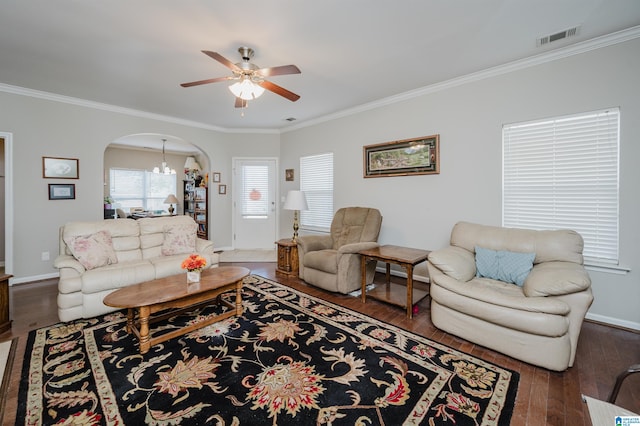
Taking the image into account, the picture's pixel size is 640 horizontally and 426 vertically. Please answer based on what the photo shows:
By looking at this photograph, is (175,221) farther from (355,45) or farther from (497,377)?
(497,377)

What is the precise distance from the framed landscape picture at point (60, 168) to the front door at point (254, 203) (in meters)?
2.71

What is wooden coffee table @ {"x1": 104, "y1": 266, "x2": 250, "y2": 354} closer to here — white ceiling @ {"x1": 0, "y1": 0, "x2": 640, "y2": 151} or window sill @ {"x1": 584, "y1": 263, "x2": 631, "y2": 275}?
white ceiling @ {"x1": 0, "y1": 0, "x2": 640, "y2": 151}

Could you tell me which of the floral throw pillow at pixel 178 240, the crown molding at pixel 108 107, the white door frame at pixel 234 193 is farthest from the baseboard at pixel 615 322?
the crown molding at pixel 108 107

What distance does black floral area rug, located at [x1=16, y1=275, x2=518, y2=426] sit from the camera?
1.60 m

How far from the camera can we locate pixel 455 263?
2.63 metres

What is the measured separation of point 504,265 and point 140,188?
9.50 metres

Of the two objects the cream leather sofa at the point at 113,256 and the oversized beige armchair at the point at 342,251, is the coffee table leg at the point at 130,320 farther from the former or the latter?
the oversized beige armchair at the point at 342,251

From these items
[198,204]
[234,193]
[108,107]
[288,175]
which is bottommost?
[198,204]

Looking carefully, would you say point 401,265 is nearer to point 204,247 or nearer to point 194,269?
point 194,269

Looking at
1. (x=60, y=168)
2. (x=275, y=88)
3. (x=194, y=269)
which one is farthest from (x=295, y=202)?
(x=60, y=168)

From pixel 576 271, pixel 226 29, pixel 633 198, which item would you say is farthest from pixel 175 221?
pixel 633 198

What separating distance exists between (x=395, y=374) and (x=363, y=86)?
346cm

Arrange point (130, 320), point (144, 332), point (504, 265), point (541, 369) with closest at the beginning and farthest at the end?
point (541, 369) → point (144, 332) → point (130, 320) → point (504, 265)

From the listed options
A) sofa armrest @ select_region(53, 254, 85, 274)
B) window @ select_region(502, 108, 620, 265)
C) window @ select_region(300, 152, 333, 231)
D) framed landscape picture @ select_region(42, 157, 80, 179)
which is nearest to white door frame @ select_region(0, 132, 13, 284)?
framed landscape picture @ select_region(42, 157, 80, 179)
